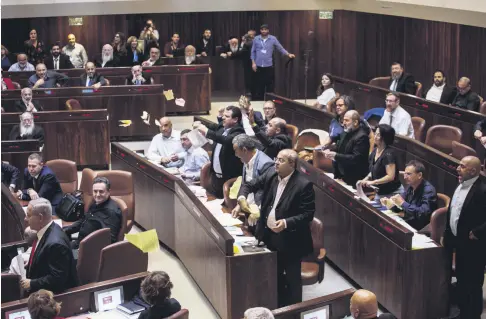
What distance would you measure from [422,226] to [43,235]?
3.52 m

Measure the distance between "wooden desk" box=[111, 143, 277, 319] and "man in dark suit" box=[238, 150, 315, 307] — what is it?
0.12m

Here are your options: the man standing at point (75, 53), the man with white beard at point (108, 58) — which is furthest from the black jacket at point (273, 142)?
the man standing at point (75, 53)

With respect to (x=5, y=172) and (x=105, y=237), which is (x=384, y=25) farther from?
(x=105, y=237)

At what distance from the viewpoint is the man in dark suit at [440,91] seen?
12.8 m

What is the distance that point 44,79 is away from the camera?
14992 millimetres

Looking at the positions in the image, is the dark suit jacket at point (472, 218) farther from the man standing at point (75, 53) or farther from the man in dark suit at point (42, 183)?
the man standing at point (75, 53)

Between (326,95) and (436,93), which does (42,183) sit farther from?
(436,93)

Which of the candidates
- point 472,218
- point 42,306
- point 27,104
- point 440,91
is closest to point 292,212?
point 472,218

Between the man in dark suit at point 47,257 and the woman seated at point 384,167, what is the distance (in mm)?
3259

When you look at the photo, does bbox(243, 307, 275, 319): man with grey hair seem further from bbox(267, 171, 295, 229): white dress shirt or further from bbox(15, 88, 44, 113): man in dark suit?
bbox(15, 88, 44, 113): man in dark suit

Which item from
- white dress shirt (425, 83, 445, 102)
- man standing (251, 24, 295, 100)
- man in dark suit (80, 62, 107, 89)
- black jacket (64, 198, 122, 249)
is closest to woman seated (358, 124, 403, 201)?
black jacket (64, 198, 122, 249)

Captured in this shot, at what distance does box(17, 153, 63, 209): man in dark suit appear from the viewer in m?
9.13

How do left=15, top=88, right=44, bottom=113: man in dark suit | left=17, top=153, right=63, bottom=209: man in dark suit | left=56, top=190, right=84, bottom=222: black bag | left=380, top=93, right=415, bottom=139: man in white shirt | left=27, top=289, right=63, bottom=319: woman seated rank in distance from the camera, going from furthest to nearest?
left=15, top=88, right=44, bottom=113: man in dark suit, left=380, top=93, right=415, bottom=139: man in white shirt, left=17, top=153, right=63, bottom=209: man in dark suit, left=56, top=190, right=84, bottom=222: black bag, left=27, top=289, right=63, bottom=319: woman seated

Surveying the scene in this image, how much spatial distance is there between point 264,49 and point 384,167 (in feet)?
29.1
